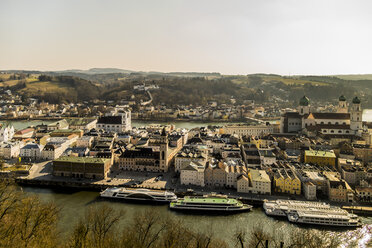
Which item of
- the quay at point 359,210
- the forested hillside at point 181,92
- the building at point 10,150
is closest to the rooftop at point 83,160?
the building at point 10,150

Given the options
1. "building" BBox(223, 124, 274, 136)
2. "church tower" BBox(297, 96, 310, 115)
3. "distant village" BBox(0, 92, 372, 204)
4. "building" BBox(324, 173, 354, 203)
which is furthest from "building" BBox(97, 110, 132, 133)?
"building" BBox(324, 173, 354, 203)

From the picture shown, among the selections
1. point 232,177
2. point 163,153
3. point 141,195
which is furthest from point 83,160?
point 232,177

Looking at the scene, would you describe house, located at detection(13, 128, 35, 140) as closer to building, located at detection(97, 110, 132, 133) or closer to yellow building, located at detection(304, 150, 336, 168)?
building, located at detection(97, 110, 132, 133)

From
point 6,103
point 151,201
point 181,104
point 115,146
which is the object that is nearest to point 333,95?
point 181,104

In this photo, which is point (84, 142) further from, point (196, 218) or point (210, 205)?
point (196, 218)

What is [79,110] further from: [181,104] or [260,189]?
[260,189]

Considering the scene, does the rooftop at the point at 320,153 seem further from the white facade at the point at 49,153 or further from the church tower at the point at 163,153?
the white facade at the point at 49,153
